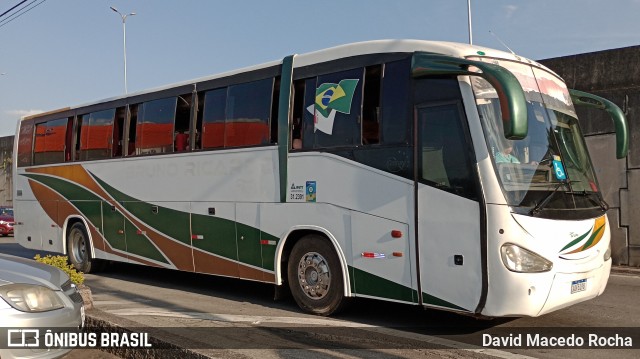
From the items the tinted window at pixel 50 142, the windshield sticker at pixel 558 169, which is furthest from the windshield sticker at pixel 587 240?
the tinted window at pixel 50 142

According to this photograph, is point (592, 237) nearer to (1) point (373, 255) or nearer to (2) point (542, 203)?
(2) point (542, 203)

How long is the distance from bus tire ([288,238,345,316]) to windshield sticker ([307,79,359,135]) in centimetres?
150

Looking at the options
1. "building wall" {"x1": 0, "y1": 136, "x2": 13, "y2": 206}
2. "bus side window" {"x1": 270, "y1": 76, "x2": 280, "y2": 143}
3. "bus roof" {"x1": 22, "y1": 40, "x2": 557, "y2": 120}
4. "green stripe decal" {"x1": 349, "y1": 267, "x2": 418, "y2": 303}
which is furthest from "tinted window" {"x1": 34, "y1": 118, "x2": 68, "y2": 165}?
"building wall" {"x1": 0, "y1": 136, "x2": 13, "y2": 206}

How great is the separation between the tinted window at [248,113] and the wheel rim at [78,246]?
18.3ft

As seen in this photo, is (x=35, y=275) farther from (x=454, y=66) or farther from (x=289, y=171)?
(x=454, y=66)

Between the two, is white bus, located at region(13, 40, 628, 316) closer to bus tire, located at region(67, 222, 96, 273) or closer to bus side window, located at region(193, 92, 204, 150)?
bus side window, located at region(193, 92, 204, 150)

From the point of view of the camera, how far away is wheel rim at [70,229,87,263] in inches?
513

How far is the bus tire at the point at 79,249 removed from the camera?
42.1ft

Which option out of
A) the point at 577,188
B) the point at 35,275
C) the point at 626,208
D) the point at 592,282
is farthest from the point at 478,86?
the point at 626,208

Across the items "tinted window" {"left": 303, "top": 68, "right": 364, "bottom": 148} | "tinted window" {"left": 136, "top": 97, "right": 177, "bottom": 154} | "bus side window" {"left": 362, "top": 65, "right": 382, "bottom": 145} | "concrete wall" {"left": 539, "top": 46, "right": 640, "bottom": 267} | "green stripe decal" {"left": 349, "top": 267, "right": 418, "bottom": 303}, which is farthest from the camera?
"concrete wall" {"left": 539, "top": 46, "right": 640, "bottom": 267}

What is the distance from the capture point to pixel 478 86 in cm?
645

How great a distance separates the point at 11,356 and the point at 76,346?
86cm

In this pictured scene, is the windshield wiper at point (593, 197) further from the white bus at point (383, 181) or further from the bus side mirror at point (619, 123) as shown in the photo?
the bus side mirror at point (619, 123)

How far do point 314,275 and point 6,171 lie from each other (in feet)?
116
